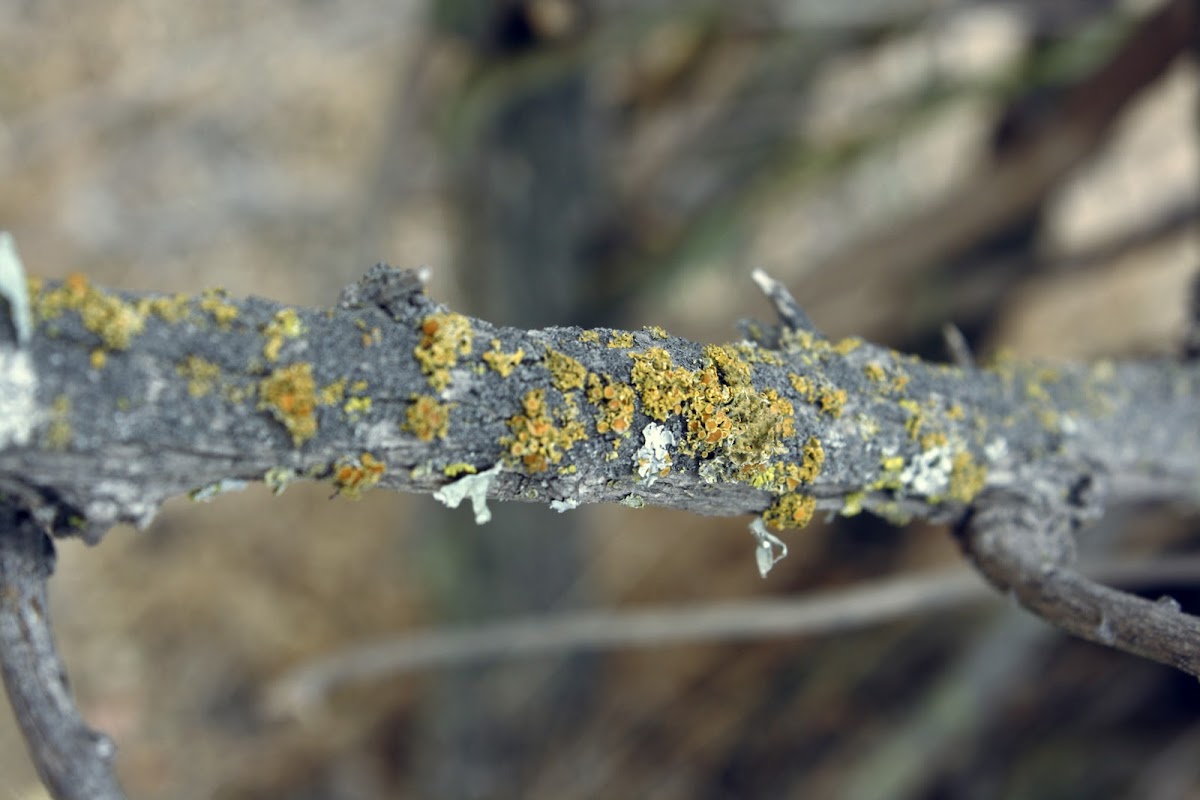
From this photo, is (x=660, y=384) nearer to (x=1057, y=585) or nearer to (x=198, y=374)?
(x=198, y=374)

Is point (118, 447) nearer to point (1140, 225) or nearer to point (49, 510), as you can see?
point (49, 510)

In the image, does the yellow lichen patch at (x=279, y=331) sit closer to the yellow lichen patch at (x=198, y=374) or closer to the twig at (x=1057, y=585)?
the yellow lichen patch at (x=198, y=374)

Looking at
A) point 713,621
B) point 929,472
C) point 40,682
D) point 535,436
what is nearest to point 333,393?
point 535,436

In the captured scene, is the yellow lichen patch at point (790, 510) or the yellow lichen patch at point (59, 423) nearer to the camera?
the yellow lichen patch at point (59, 423)

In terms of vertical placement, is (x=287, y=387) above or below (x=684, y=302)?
below

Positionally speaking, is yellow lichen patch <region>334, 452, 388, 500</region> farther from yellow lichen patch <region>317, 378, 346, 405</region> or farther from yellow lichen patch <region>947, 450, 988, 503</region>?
yellow lichen patch <region>947, 450, 988, 503</region>

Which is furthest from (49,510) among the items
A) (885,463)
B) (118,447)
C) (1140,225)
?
(1140,225)

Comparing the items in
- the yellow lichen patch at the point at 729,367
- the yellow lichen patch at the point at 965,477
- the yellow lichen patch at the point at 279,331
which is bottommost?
the yellow lichen patch at the point at 965,477

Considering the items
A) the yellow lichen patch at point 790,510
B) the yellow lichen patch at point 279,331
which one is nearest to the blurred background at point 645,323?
the yellow lichen patch at point 790,510

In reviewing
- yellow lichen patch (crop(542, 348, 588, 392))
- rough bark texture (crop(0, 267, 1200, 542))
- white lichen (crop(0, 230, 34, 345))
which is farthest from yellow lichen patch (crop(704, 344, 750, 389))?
white lichen (crop(0, 230, 34, 345))
